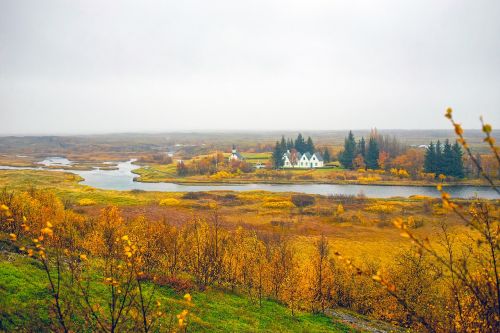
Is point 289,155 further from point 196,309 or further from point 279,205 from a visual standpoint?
point 196,309

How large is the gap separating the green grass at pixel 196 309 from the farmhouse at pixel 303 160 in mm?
95359

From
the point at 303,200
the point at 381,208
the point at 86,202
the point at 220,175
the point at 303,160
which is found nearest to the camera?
the point at 381,208

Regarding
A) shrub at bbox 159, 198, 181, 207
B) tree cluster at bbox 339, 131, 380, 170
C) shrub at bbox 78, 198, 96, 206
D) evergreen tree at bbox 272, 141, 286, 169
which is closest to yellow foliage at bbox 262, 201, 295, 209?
shrub at bbox 159, 198, 181, 207

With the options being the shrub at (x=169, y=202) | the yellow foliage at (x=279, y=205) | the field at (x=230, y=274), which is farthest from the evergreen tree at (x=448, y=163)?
the shrub at (x=169, y=202)

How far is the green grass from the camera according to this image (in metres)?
12.6

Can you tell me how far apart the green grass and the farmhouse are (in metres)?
95.4

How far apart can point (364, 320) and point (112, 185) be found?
7419 cm

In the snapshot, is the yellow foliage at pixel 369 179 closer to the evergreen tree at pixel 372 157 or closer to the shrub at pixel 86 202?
the evergreen tree at pixel 372 157

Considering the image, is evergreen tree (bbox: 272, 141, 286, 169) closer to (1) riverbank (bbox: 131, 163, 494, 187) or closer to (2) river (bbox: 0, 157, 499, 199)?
(1) riverbank (bbox: 131, 163, 494, 187)

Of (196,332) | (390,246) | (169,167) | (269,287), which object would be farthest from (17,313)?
(169,167)

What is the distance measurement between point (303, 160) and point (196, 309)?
330 ft

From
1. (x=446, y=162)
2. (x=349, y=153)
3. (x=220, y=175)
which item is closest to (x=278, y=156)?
(x=349, y=153)

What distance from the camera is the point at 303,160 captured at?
115688 mm

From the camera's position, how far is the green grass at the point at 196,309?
41.3 ft
